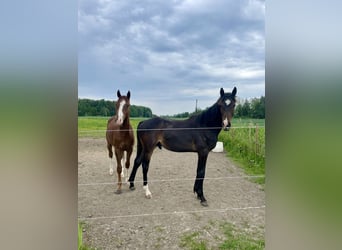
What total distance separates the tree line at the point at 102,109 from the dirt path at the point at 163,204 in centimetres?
13

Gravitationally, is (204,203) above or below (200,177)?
below

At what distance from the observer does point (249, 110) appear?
1316mm

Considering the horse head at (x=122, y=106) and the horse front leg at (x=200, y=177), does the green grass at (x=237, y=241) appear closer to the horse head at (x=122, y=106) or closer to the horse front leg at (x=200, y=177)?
the horse front leg at (x=200, y=177)

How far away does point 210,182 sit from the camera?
Answer: 1373 mm

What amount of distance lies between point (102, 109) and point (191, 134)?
476 millimetres

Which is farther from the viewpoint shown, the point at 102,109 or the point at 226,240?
the point at 226,240

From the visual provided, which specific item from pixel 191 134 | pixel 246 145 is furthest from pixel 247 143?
pixel 191 134

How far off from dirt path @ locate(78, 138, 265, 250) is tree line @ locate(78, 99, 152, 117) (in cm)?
13

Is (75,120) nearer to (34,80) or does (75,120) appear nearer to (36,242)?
(34,80)

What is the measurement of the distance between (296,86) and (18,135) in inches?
41.2

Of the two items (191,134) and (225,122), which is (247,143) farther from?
(191,134)

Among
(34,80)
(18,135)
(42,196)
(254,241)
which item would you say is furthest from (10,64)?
(254,241)

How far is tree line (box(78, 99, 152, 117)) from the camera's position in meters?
1.16

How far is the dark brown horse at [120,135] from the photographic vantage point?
1.24 meters
